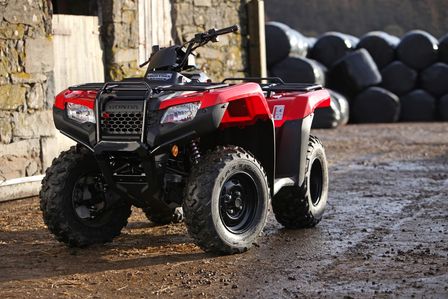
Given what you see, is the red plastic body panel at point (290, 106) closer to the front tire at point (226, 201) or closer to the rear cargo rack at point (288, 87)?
the rear cargo rack at point (288, 87)

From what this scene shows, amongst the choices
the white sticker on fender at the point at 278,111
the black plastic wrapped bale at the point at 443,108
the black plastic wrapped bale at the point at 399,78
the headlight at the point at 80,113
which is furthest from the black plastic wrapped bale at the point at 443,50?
the headlight at the point at 80,113

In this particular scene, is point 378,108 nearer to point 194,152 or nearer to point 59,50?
point 59,50

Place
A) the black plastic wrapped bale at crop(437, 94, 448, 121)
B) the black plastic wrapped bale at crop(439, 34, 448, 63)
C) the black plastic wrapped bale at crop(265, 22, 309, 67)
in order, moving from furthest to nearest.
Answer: the black plastic wrapped bale at crop(439, 34, 448, 63) < the black plastic wrapped bale at crop(437, 94, 448, 121) < the black plastic wrapped bale at crop(265, 22, 309, 67)

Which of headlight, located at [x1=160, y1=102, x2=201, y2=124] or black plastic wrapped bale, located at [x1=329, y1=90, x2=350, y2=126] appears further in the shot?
black plastic wrapped bale, located at [x1=329, y1=90, x2=350, y2=126]

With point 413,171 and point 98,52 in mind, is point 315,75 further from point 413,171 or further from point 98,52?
point 98,52

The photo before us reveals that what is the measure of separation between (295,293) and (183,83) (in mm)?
1982

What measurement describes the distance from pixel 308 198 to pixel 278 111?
800 millimetres

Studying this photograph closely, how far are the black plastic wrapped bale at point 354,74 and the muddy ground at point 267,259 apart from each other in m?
10.2

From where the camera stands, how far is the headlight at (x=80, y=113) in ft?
22.1

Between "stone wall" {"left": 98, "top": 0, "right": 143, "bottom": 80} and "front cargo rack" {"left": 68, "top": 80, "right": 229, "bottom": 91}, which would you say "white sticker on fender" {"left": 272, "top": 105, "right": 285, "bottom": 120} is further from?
"stone wall" {"left": 98, "top": 0, "right": 143, "bottom": 80}

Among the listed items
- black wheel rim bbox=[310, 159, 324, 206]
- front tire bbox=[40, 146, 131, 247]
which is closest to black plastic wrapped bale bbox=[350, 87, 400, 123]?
black wheel rim bbox=[310, 159, 324, 206]

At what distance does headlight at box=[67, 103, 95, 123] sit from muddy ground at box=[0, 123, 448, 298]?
3.14 feet

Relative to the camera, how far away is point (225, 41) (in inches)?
532

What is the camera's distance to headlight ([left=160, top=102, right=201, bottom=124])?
642 cm
